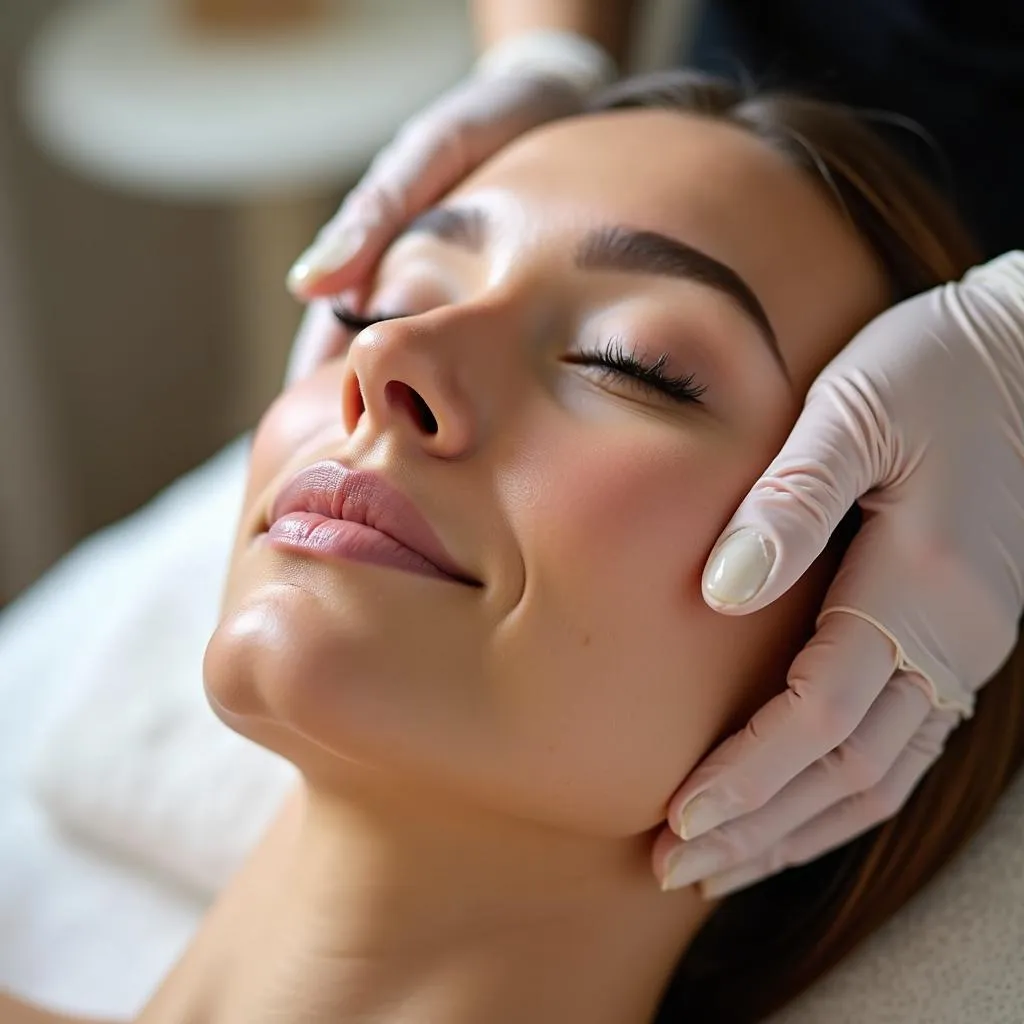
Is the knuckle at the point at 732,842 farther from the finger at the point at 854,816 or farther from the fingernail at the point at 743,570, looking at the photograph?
the fingernail at the point at 743,570

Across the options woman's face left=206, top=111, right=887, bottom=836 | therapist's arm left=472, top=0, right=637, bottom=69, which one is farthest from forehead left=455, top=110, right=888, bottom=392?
therapist's arm left=472, top=0, right=637, bottom=69

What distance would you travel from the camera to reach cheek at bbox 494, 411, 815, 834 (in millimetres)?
842

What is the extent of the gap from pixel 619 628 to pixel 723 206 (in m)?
0.34

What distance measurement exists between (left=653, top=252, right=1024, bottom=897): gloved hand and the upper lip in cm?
18

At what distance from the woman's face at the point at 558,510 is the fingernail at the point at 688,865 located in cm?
4

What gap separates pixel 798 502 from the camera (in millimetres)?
863

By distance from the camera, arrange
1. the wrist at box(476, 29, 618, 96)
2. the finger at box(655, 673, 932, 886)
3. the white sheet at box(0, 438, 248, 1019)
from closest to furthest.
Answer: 1. the finger at box(655, 673, 932, 886)
2. the white sheet at box(0, 438, 248, 1019)
3. the wrist at box(476, 29, 618, 96)

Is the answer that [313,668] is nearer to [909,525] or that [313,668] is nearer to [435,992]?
[435,992]

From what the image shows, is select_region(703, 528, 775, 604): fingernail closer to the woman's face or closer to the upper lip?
the woman's face

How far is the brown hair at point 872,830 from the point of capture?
102cm

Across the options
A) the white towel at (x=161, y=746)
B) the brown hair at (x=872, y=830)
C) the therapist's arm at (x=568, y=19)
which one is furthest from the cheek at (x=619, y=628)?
the therapist's arm at (x=568, y=19)

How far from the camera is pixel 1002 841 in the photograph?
1019 mm

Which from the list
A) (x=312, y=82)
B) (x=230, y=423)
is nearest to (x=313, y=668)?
(x=312, y=82)

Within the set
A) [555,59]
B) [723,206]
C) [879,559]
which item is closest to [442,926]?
[879,559]
